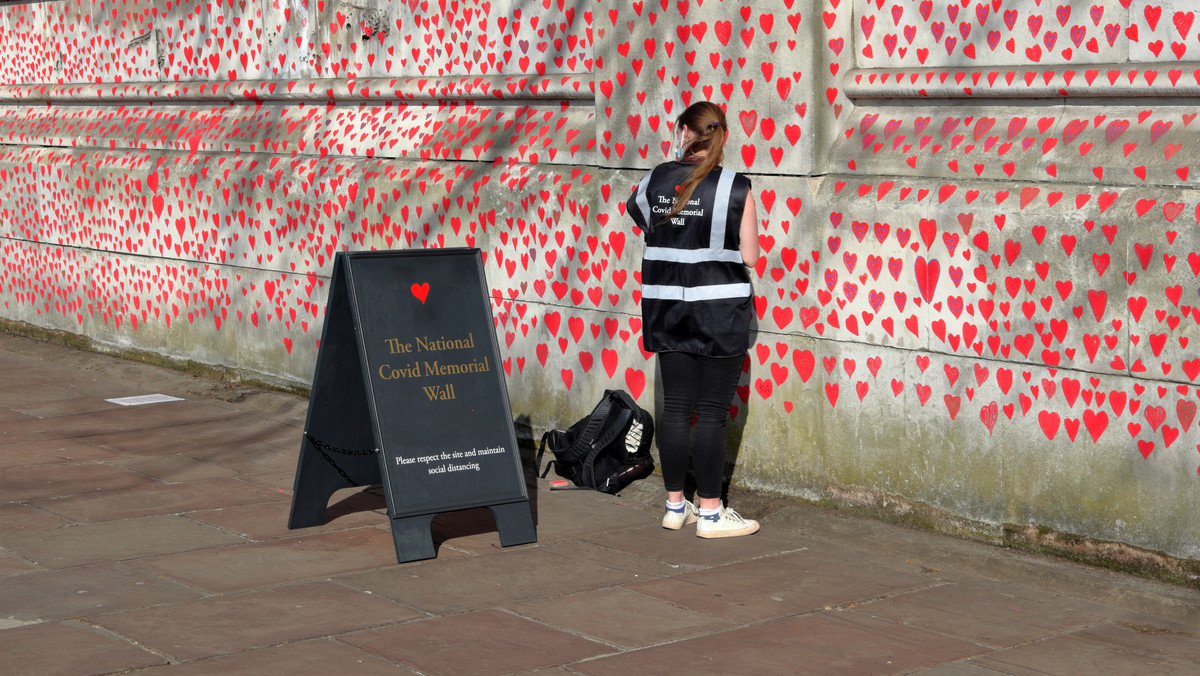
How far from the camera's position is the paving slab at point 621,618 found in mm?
5106

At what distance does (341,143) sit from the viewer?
31.3 feet

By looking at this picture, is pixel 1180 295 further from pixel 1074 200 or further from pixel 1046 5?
pixel 1046 5

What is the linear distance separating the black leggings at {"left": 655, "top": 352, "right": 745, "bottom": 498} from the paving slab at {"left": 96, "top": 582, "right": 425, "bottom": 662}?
1542 millimetres

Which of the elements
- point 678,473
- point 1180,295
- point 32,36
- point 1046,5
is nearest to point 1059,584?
point 1180,295

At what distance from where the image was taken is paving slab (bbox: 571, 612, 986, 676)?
477 cm

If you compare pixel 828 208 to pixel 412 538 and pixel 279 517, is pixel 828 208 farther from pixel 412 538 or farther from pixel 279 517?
pixel 279 517

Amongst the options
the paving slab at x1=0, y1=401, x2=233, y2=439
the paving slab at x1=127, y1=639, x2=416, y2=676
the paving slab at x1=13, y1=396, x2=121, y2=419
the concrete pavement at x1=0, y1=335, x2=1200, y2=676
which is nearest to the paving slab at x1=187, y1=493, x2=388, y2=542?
the concrete pavement at x1=0, y1=335, x2=1200, y2=676

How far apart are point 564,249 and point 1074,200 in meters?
2.95

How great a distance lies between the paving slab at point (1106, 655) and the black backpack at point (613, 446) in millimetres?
2647

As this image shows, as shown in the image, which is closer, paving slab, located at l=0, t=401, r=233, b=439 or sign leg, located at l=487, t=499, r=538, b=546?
sign leg, located at l=487, t=499, r=538, b=546

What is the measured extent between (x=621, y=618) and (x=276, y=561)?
1587 millimetres

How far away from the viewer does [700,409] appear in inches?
254

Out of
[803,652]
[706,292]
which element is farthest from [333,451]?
[803,652]

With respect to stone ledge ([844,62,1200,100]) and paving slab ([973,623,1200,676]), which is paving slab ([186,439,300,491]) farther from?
paving slab ([973,623,1200,676])
